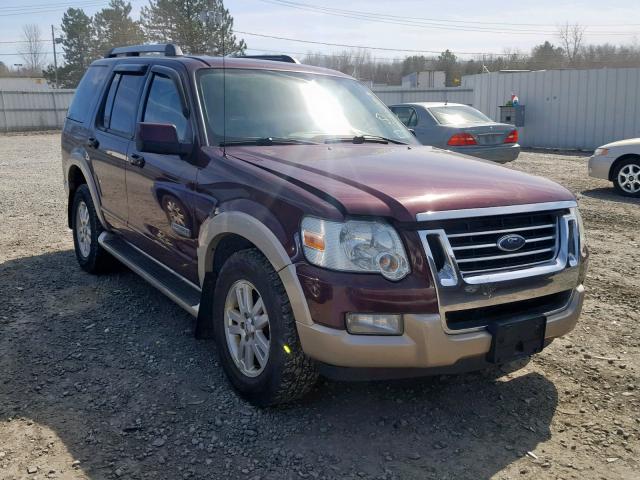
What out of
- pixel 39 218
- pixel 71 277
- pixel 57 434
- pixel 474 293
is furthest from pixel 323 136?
pixel 39 218

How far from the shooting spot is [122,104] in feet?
17.4

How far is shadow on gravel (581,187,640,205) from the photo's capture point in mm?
10213

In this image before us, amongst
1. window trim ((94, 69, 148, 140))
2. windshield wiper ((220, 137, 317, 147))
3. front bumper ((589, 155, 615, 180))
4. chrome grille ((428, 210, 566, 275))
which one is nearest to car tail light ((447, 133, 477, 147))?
front bumper ((589, 155, 615, 180))

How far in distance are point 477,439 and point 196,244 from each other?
1.99m

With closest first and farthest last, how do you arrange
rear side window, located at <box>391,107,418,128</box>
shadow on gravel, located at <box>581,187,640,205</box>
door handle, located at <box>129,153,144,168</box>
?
door handle, located at <box>129,153,144,168</box> → shadow on gravel, located at <box>581,187,640,205</box> → rear side window, located at <box>391,107,418,128</box>

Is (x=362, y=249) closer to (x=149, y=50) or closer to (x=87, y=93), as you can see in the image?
(x=149, y=50)

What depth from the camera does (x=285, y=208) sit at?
10.5 feet

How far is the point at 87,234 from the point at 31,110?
31452mm

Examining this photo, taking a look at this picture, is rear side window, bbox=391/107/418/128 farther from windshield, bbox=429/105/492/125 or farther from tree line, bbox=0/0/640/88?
tree line, bbox=0/0/640/88

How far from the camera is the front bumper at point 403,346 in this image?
294cm

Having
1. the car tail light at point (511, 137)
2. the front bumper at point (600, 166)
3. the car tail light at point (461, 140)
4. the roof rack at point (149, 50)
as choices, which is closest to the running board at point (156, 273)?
the roof rack at point (149, 50)

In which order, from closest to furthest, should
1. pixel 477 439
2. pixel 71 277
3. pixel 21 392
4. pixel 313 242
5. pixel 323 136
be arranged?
1. pixel 313 242
2. pixel 477 439
3. pixel 21 392
4. pixel 323 136
5. pixel 71 277

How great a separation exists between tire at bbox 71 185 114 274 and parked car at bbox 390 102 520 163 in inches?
282

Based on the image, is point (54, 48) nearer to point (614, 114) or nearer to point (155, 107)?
point (614, 114)
